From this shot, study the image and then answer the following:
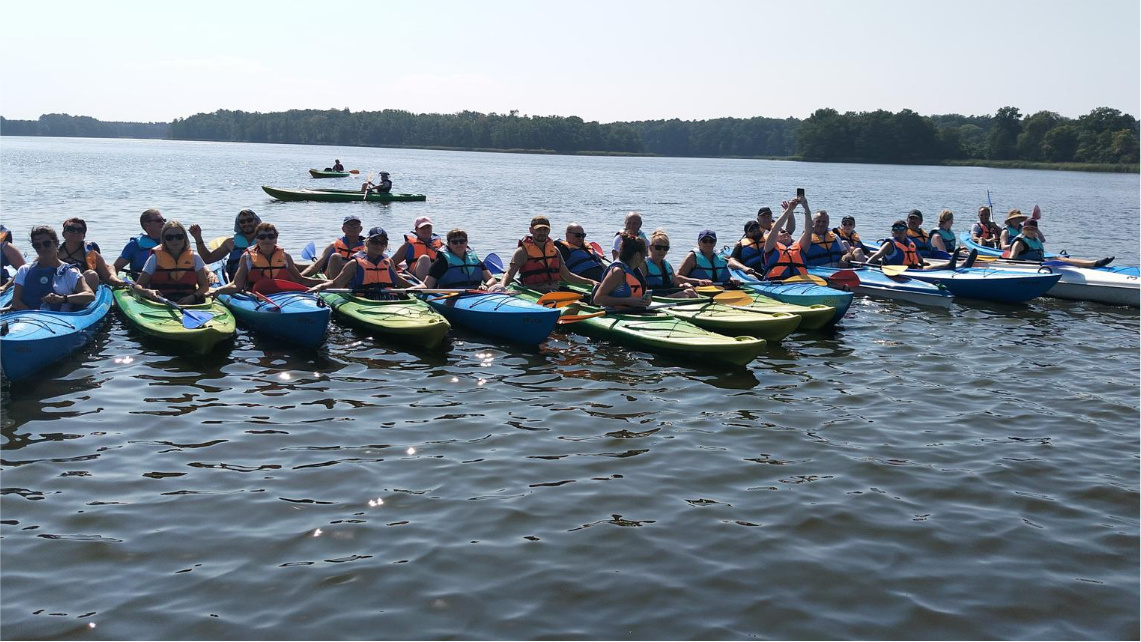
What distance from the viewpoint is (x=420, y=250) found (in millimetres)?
14141

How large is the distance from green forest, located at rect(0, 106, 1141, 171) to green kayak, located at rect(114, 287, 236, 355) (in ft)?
342

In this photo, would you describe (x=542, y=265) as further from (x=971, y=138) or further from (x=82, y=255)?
(x=971, y=138)

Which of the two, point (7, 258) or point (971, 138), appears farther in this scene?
point (971, 138)

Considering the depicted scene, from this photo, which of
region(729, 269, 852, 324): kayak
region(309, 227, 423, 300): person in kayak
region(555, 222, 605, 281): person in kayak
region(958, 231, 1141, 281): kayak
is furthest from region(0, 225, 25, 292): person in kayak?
region(958, 231, 1141, 281): kayak

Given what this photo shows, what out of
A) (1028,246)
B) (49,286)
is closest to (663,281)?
(49,286)

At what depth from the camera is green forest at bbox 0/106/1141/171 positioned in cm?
10362

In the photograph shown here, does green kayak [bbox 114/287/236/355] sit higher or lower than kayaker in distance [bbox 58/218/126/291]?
lower

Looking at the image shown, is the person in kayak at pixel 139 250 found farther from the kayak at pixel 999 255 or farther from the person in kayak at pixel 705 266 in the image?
the kayak at pixel 999 255

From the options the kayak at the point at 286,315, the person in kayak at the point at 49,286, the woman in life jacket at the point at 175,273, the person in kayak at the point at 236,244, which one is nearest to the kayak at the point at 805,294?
the kayak at the point at 286,315

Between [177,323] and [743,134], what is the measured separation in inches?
6242

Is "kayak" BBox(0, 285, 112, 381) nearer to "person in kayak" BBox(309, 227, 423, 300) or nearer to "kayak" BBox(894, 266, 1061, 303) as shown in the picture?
"person in kayak" BBox(309, 227, 423, 300)

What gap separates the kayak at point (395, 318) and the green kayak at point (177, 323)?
153cm

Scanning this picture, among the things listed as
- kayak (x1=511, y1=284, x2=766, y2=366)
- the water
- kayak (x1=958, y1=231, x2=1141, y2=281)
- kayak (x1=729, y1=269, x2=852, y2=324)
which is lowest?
the water

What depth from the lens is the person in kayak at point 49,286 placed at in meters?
10.6
